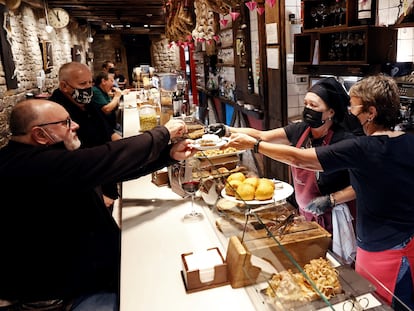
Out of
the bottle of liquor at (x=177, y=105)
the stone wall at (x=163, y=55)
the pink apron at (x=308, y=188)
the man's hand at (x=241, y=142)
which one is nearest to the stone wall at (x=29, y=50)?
the bottle of liquor at (x=177, y=105)

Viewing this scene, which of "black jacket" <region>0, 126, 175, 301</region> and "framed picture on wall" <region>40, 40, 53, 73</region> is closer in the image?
"black jacket" <region>0, 126, 175, 301</region>

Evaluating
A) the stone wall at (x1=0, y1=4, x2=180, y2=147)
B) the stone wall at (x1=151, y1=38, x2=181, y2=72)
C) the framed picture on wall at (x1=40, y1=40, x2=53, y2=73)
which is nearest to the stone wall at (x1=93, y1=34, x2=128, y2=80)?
the stone wall at (x1=151, y1=38, x2=181, y2=72)

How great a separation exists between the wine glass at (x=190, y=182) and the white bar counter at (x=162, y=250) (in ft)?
0.15

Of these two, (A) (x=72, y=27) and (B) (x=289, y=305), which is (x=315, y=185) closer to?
(B) (x=289, y=305)

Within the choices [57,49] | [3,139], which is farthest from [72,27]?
[3,139]

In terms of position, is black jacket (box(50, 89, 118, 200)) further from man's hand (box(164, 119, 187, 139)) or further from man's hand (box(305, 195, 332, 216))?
man's hand (box(305, 195, 332, 216))

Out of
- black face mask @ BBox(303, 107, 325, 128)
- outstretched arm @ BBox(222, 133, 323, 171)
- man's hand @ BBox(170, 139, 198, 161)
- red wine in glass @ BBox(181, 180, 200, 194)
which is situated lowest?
red wine in glass @ BBox(181, 180, 200, 194)

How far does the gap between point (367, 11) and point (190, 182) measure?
217cm

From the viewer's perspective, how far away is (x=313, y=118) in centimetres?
256

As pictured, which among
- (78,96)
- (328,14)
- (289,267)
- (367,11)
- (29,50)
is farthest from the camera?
(29,50)

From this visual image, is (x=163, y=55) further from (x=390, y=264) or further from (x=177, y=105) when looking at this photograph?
(x=390, y=264)

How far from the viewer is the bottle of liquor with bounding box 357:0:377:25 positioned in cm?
308

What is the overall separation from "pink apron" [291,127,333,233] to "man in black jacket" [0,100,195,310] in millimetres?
1252

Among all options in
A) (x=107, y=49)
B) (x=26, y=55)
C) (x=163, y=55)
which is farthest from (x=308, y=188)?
(x=107, y=49)
